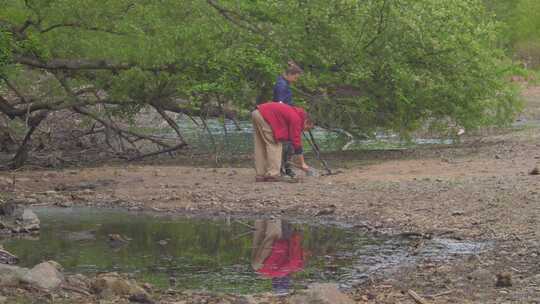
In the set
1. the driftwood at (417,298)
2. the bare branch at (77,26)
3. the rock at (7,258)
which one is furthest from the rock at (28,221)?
the bare branch at (77,26)

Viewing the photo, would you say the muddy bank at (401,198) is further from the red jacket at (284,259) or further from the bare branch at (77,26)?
the bare branch at (77,26)

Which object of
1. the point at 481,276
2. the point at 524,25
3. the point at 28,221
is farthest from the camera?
the point at 524,25

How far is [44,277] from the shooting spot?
826 cm

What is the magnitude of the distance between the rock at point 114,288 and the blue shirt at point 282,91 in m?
7.38

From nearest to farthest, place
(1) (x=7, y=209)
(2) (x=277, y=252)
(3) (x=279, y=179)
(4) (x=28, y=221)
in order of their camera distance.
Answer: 1. (2) (x=277, y=252)
2. (4) (x=28, y=221)
3. (1) (x=7, y=209)
4. (3) (x=279, y=179)

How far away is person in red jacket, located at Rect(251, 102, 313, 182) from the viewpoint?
51.0 ft

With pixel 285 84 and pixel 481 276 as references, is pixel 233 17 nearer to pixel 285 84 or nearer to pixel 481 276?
pixel 285 84

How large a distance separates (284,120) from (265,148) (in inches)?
26.9

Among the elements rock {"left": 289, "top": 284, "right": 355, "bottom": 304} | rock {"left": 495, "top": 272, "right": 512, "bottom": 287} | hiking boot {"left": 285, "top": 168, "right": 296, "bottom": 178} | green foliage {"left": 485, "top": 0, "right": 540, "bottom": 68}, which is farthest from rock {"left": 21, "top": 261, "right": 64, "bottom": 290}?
green foliage {"left": 485, "top": 0, "right": 540, "bottom": 68}

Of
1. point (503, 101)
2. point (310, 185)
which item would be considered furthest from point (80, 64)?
point (503, 101)

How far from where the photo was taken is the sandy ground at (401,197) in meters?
8.88

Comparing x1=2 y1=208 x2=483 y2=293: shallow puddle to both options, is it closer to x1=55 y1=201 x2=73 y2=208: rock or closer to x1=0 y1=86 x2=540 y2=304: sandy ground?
x1=0 y1=86 x2=540 y2=304: sandy ground

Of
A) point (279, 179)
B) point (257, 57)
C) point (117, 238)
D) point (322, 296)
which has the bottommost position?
point (322, 296)

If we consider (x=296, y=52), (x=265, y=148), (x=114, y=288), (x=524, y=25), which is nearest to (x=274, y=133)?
(x=265, y=148)
